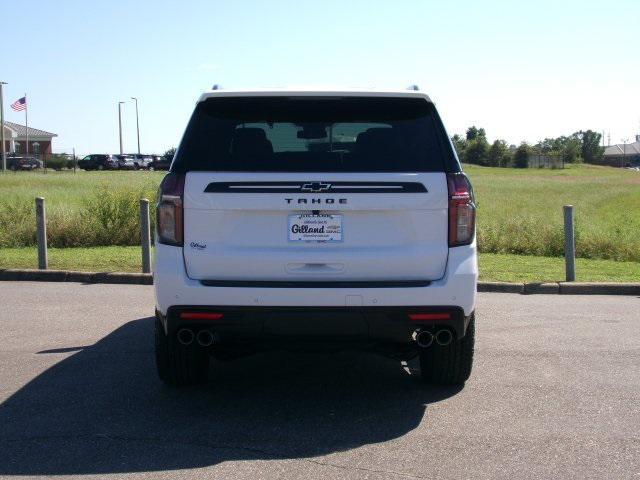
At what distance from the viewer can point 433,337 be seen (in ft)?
17.9

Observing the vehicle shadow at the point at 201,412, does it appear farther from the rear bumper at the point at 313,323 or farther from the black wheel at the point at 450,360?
the rear bumper at the point at 313,323

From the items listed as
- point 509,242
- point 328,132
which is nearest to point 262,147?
point 328,132

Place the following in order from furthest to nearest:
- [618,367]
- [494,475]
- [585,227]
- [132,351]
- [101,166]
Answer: [101,166] < [585,227] < [132,351] < [618,367] < [494,475]

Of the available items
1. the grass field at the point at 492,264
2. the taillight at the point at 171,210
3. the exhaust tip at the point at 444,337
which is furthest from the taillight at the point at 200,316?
the grass field at the point at 492,264

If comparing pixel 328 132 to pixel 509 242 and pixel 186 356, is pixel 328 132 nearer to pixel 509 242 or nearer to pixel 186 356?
pixel 186 356

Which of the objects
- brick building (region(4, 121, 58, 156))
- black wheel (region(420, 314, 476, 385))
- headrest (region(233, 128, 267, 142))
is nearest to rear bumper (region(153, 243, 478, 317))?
black wheel (region(420, 314, 476, 385))

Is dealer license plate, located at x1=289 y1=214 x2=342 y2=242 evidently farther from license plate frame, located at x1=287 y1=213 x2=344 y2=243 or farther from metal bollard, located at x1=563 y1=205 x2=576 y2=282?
metal bollard, located at x1=563 y1=205 x2=576 y2=282

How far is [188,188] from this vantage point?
524cm

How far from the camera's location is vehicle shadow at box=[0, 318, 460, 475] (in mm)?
4695

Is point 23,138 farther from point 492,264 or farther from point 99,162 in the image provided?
point 492,264

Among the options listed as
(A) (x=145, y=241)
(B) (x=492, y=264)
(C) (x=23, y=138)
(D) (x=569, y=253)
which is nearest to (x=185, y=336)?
(A) (x=145, y=241)

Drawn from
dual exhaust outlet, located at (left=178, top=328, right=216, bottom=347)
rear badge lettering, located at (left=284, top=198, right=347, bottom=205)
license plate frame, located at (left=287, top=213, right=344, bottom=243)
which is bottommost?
dual exhaust outlet, located at (left=178, top=328, right=216, bottom=347)

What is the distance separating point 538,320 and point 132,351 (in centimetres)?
429

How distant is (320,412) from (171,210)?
5.29ft
